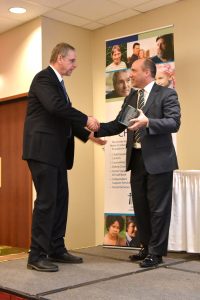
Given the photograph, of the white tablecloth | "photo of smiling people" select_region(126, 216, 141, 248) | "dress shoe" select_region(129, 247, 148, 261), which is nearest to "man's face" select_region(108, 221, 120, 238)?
"photo of smiling people" select_region(126, 216, 141, 248)

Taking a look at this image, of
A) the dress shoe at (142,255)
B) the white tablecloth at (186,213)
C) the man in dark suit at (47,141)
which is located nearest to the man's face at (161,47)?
the white tablecloth at (186,213)

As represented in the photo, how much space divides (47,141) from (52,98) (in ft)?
0.91

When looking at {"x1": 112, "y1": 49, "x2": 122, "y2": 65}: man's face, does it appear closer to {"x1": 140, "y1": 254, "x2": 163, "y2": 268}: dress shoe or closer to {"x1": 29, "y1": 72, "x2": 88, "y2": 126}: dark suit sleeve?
{"x1": 29, "y1": 72, "x2": 88, "y2": 126}: dark suit sleeve

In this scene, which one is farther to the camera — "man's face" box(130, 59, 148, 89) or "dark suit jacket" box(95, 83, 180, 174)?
"man's face" box(130, 59, 148, 89)

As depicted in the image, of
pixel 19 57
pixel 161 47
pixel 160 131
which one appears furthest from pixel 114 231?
pixel 19 57

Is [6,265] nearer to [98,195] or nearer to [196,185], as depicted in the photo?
[196,185]

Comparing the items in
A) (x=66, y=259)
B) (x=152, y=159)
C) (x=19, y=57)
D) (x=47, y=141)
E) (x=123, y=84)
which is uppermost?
(x=19, y=57)

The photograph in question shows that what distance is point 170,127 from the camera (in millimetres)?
2766

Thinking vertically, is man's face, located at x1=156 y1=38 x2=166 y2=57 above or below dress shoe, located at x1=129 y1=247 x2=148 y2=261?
above

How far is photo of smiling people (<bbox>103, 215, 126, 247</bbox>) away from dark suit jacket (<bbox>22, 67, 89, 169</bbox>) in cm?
127

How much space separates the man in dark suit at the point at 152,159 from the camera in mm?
2816

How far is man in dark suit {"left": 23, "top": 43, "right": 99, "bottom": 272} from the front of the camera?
2707mm

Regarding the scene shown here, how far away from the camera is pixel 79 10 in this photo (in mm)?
4566

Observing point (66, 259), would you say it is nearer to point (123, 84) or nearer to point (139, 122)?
point (139, 122)
